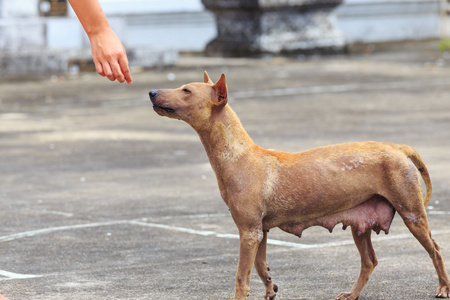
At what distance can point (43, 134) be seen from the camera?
11867 mm

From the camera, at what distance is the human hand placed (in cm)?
377

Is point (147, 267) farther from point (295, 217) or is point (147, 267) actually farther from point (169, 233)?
point (295, 217)

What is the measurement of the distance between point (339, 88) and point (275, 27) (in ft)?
21.5

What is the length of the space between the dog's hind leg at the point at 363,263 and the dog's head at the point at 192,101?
3.29ft

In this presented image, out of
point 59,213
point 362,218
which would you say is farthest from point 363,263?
point 59,213

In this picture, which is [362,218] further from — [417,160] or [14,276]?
[14,276]

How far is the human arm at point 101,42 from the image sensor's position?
12.3 feet

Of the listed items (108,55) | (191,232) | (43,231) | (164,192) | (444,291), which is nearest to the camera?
(108,55)

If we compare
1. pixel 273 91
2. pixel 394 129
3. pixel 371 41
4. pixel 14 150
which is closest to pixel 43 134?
pixel 14 150

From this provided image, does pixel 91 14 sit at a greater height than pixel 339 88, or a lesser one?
greater

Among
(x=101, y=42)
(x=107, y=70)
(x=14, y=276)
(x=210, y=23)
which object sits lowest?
(x=210, y=23)

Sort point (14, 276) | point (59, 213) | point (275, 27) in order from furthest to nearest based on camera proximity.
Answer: point (275, 27) < point (59, 213) < point (14, 276)

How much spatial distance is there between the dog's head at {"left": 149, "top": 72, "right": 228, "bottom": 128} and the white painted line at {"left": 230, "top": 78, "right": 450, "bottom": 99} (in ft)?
35.7

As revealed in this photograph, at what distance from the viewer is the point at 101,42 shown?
3781 millimetres
